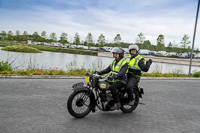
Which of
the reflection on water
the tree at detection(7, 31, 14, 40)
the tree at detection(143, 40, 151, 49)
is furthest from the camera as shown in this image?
the tree at detection(7, 31, 14, 40)

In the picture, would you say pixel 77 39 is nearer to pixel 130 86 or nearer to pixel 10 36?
pixel 10 36

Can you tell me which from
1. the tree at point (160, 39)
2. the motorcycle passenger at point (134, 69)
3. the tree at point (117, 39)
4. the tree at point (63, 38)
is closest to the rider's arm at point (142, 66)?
the motorcycle passenger at point (134, 69)

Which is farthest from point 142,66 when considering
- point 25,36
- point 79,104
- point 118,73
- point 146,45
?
point 25,36

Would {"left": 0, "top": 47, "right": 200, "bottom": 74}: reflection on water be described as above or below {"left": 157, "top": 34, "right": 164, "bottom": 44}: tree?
below

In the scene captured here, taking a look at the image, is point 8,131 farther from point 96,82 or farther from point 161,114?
point 161,114

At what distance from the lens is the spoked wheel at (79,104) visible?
211 inches

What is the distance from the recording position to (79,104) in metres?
5.55

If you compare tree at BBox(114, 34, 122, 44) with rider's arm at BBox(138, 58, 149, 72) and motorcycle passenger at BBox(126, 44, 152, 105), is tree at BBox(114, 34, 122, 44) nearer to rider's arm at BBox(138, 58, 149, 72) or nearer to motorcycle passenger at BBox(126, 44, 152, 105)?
motorcycle passenger at BBox(126, 44, 152, 105)

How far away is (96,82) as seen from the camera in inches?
221

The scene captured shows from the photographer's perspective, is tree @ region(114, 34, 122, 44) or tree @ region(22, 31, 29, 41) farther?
tree @ region(22, 31, 29, 41)

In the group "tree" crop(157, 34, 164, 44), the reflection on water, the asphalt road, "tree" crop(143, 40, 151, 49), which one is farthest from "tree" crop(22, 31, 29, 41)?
the asphalt road

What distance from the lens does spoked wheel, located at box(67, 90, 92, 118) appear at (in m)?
5.36

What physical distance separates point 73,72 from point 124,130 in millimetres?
9541

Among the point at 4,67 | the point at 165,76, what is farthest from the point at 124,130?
the point at 165,76
